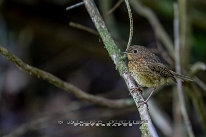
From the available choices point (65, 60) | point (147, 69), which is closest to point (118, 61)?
point (147, 69)

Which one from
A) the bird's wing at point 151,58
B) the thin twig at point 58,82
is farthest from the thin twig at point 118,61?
the bird's wing at point 151,58

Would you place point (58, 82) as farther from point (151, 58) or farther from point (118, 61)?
point (151, 58)

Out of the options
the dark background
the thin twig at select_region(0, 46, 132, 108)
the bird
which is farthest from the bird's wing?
the dark background

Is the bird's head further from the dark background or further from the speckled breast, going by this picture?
the dark background

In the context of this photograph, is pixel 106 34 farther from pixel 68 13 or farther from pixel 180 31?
pixel 68 13

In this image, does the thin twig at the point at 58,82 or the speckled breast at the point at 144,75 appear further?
the speckled breast at the point at 144,75

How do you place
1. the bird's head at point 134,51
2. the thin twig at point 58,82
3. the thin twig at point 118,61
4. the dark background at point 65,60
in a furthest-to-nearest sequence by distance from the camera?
the dark background at point 65,60 → the bird's head at point 134,51 → the thin twig at point 58,82 → the thin twig at point 118,61

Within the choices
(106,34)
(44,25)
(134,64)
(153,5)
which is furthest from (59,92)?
(106,34)

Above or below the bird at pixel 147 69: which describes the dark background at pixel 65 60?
above

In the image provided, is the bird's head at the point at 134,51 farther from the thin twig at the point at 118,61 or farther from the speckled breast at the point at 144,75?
the thin twig at the point at 118,61

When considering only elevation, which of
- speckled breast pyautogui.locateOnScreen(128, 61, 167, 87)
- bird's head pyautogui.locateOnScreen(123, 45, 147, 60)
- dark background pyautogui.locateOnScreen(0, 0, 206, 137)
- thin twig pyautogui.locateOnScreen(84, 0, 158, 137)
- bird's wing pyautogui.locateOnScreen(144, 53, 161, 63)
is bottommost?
thin twig pyautogui.locateOnScreen(84, 0, 158, 137)
